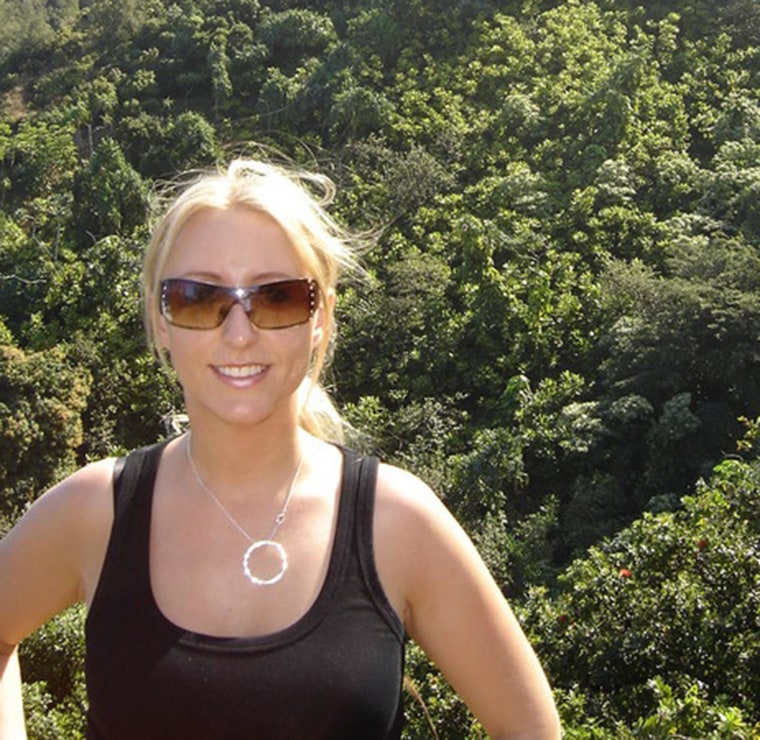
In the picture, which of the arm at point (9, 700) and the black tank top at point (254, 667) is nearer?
the black tank top at point (254, 667)

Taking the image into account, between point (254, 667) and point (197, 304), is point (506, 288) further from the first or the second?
point (254, 667)

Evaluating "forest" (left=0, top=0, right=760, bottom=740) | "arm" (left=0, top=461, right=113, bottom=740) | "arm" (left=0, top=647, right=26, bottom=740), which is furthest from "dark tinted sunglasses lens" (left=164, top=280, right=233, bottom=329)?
"forest" (left=0, top=0, right=760, bottom=740)

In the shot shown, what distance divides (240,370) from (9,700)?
70 centimetres

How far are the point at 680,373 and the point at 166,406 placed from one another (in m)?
8.21

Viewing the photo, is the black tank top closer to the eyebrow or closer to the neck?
the neck

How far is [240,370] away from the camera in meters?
1.63

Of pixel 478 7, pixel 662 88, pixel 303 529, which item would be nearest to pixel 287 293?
pixel 303 529

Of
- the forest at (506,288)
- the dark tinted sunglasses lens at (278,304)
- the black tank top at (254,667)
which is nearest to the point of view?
the black tank top at (254,667)

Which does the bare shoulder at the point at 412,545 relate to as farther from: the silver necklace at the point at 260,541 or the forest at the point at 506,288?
the forest at the point at 506,288

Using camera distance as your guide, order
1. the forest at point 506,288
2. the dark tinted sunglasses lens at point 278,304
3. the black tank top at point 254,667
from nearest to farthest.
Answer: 1. the black tank top at point 254,667
2. the dark tinted sunglasses lens at point 278,304
3. the forest at point 506,288

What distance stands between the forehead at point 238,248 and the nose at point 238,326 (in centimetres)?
5

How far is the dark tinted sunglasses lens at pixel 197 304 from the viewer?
5.29 ft

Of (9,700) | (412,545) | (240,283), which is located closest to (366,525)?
(412,545)

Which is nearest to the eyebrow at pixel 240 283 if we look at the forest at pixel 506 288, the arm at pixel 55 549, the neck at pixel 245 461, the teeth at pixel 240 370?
the teeth at pixel 240 370
